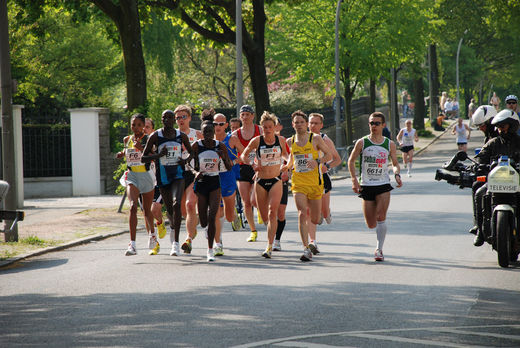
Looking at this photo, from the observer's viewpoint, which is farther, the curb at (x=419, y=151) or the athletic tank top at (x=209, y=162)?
the curb at (x=419, y=151)

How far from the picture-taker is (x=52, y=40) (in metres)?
42.6

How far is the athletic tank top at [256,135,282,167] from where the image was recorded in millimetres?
11562

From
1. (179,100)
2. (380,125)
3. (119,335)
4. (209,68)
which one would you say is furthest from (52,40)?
(119,335)

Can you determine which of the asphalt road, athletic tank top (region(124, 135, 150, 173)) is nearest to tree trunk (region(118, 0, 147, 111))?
the asphalt road

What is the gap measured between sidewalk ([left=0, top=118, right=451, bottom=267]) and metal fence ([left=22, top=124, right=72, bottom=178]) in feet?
6.16

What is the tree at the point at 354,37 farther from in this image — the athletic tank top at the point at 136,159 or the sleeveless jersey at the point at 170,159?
the sleeveless jersey at the point at 170,159

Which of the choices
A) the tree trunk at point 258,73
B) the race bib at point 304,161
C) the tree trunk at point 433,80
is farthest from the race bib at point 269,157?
the tree trunk at point 433,80

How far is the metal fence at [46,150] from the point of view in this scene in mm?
25469

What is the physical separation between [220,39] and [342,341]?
21280 mm

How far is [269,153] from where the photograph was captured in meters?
11.6

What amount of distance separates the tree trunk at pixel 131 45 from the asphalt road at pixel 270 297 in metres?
7.17

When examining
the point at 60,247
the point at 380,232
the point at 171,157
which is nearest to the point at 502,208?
the point at 380,232

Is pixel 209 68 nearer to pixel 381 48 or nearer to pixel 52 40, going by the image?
pixel 52 40

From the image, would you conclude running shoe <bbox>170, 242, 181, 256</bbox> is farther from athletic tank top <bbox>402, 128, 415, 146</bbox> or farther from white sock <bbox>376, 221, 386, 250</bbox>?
athletic tank top <bbox>402, 128, 415, 146</bbox>
